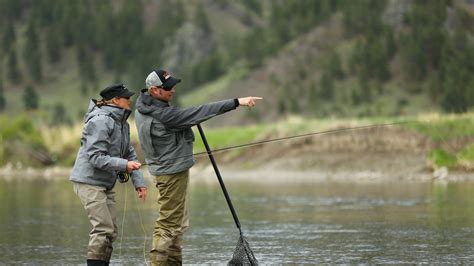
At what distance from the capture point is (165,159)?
458 inches

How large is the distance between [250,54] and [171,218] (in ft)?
215

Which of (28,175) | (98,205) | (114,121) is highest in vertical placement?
(114,121)

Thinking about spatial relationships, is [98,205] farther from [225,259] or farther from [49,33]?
[49,33]

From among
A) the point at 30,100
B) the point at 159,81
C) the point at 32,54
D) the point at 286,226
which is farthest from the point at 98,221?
the point at 32,54

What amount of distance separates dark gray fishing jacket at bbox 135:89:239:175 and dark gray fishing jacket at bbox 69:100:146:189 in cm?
20

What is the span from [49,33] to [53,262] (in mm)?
84558

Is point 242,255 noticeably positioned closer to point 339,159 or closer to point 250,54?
point 339,159

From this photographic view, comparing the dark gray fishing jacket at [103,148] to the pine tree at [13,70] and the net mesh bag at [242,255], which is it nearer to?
the net mesh bag at [242,255]

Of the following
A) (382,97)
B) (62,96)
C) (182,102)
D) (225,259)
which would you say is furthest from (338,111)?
(225,259)

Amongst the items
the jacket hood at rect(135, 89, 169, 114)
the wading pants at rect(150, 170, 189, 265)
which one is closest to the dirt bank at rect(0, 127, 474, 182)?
the wading pants at rect(150, 170, 189, 265)

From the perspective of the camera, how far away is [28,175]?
41.0 metres

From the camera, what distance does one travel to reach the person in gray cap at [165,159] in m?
11.6

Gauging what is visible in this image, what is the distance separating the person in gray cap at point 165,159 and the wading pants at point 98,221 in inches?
22.5

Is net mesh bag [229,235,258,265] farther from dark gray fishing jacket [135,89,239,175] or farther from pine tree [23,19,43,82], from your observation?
pine tree [23,19,43,82]
